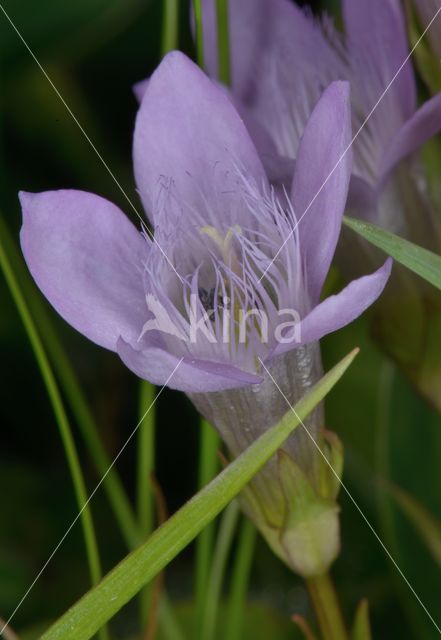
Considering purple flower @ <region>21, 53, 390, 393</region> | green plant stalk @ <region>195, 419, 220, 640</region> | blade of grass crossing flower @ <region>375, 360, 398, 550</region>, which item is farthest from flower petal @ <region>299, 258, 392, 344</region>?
blade of grass crossing flower @ <region>375, 360, 398, 550</region>

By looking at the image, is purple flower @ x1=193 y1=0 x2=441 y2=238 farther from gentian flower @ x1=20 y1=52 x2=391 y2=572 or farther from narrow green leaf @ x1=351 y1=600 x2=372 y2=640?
narrow green leaf @ x1=351 y1=600 x2=372 y2=640

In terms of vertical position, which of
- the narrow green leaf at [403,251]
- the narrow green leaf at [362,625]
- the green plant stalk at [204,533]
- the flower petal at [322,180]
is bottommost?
the narrow green leaf at [362,625]

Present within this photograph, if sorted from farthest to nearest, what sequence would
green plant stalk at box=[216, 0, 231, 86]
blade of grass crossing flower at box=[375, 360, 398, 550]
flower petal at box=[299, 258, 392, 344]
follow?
1. blade of grass crossing flower at box=[375, 360, 398, 550]
2. green plant stalk at box=[216, 0, 231, 86]
3. flower petal at box=[299, 258, 392, 344]

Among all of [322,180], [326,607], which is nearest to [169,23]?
[322,180]

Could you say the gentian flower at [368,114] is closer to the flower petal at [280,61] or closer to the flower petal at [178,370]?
the flower petal at [280,61]

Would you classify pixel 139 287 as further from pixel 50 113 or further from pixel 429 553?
pixel 50 113

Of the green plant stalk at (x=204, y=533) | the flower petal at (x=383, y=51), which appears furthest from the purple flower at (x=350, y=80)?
the green plant stalk at (x=204, y=533)

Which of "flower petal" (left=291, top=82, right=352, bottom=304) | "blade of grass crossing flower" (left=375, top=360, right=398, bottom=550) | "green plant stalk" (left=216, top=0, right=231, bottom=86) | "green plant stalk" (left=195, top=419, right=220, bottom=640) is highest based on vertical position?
"green plant stalk" (left=216, top=0, right=231, bottom=86)
